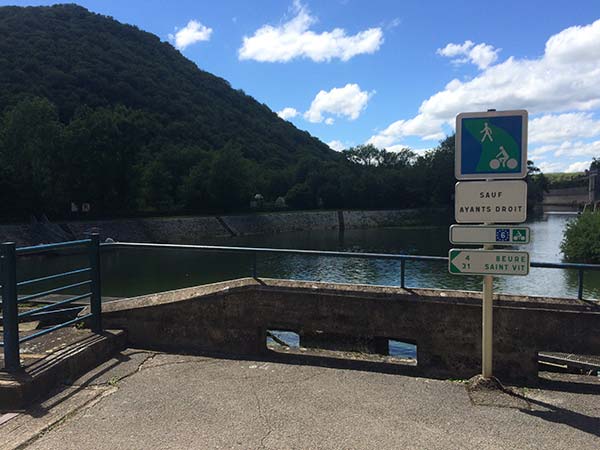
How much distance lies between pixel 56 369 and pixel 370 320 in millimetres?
3176

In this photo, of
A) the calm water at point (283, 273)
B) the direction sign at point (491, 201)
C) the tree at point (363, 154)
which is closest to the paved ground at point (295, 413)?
the direction sign at point (491, 201)

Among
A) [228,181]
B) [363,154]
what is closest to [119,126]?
[228,181]

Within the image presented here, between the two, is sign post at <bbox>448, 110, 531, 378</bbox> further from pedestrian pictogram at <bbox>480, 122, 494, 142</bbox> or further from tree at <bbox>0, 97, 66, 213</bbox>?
tree at <bbox>0, 97, 66, 213</bbox>

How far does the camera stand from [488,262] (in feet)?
14.0

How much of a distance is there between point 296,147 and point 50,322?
465 ft

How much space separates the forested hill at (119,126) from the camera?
48781mm

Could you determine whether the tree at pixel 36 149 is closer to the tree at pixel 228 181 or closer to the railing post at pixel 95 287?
the tree at pixel 228 181

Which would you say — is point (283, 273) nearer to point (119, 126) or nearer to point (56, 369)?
point (56, 369)

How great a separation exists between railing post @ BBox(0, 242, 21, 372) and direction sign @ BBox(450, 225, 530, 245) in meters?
3.99

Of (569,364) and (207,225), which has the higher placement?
(569,364)

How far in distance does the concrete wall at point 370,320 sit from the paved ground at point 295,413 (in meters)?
0.41

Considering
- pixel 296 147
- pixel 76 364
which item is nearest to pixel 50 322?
pixel 76 364

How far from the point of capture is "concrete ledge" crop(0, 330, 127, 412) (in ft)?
13.0

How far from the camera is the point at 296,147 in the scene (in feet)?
488
